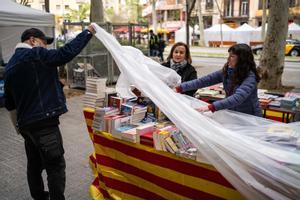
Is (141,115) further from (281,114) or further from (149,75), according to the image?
(281,114)

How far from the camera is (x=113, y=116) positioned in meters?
3.02

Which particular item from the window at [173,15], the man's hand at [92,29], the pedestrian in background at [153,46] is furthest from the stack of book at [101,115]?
the window at [173,15]

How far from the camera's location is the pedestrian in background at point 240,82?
8.91ft

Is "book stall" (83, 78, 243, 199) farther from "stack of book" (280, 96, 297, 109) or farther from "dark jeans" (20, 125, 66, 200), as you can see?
"stack of book" (280, 96, 297, 109)

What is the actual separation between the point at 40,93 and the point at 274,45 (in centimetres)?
747

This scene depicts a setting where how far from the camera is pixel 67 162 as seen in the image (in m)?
4.25

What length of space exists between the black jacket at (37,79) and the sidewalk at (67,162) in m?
1.20

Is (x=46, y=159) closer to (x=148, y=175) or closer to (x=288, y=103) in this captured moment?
(x=148, y=175)

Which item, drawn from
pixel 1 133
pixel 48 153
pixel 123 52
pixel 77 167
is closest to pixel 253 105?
pixel 123 52

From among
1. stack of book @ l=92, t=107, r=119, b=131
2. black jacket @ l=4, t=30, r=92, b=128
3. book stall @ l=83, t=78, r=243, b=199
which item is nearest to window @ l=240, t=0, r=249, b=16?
book stall @ l=83, t=78, r=243, b=199

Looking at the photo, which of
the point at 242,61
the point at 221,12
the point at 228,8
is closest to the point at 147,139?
the point at 242,61

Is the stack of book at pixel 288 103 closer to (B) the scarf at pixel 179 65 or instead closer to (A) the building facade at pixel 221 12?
(B) the scarf at pixel 179 65

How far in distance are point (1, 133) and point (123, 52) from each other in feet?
12.2

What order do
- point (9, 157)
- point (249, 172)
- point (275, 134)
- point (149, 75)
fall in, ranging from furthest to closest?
point (9, 157)
point (149, 75)
point (275, 134)
point (249, 172)
